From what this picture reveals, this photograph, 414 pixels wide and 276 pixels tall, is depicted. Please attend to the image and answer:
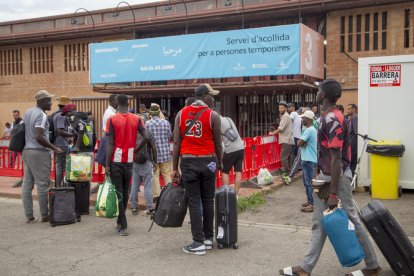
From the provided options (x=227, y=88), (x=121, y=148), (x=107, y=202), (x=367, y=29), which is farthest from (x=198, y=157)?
(x=367, y=29)

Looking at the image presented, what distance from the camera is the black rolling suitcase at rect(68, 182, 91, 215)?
7.33 meters

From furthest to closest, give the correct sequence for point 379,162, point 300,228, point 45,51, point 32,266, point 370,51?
1. point 45,51
2. point 370,51
3. point 379,162
4. point 300,228
5. point 32,266

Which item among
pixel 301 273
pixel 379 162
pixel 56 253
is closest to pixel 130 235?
pixel 56 253

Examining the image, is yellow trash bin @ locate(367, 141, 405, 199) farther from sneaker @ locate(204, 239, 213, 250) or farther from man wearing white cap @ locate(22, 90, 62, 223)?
man wearing white cap @ locate(22, 90, 62, 223)

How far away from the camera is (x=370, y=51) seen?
13688 mm

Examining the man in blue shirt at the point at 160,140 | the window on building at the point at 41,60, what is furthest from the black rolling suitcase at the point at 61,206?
the window on building at the point at 41,60

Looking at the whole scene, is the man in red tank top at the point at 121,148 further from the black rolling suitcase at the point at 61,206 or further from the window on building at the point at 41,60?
the window on building at the point at 41,60

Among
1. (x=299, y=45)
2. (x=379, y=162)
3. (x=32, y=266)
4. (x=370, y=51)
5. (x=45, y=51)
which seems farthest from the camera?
(x=45, y=51)

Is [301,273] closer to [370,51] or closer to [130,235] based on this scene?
[130,235]

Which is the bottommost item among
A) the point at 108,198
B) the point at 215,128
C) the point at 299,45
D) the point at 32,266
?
the point at 32,266

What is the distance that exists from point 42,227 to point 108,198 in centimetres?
137

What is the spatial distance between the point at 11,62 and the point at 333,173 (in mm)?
19447

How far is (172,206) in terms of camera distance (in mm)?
5348

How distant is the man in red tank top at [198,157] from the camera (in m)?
5.21
